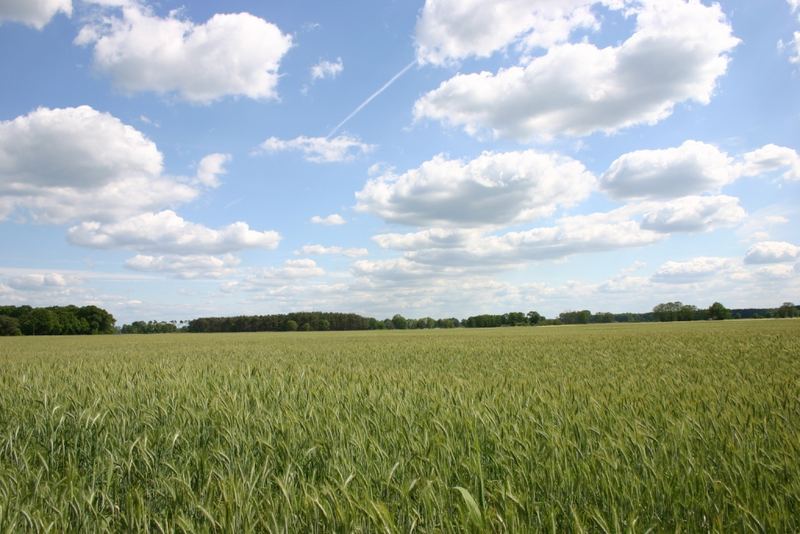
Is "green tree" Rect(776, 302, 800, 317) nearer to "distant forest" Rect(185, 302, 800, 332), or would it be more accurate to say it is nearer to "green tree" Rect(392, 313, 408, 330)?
"distant forest" Rect(185, 302, 800, 332)

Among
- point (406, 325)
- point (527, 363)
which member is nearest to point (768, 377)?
point (527, 363)

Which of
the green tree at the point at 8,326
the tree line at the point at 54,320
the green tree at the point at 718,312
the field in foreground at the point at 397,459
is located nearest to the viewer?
the field in foreground at the point at 397,459

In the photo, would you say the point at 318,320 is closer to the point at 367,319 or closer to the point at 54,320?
the point at 367,319

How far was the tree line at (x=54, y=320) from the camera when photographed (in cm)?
8545

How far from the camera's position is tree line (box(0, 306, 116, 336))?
280 feet

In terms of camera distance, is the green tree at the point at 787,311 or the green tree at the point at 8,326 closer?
the green tree at the point at 8,326

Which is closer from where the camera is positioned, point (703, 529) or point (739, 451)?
point (703, 529)

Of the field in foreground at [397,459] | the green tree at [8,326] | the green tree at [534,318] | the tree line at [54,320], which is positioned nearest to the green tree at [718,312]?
the green tree at [534,318]

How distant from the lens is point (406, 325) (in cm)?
12731

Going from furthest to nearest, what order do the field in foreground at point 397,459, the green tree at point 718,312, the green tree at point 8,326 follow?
1. the green tree at point 718,312
2. the green tree at point 8,326
3. the field in foreground at point 397,459

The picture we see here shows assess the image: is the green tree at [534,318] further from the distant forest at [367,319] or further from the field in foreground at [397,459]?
the field in foreground at [397,459]

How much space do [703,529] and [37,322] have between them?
110 meters

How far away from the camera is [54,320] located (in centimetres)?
8906

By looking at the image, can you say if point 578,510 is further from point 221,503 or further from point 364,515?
point 221,503
